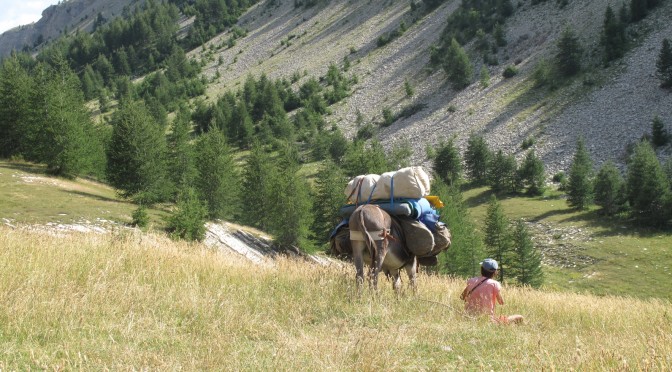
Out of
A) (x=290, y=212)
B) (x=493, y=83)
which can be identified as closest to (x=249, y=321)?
(x=290, y=212)

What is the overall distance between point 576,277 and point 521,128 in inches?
1426

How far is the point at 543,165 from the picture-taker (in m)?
63.8

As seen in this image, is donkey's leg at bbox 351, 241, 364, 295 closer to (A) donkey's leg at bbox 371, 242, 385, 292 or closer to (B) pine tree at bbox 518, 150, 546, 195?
(A) donkey's leg at bbox 371, 242, 385, 292

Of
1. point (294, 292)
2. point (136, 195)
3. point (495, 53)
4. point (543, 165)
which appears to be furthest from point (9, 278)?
point (495, 53)

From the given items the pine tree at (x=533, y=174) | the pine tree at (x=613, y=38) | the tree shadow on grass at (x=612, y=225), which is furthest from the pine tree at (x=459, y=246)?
the pine tree at (x=613, y=38)

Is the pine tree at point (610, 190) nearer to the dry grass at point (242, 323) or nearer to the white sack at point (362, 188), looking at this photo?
the dry grass at point (242, 323)

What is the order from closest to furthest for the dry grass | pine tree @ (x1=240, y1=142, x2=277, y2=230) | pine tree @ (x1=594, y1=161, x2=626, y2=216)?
the dry grass
pine tree @ (x1=240, y1=142, x2=277, y2=230)
pine tree @ (x1=594, y1=161, x2=626, y2=216)

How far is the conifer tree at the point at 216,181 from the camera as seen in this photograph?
1855 inches

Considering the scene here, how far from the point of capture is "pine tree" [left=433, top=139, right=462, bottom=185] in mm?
68750

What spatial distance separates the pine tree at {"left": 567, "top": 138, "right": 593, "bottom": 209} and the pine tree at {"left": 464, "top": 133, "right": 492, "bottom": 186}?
12.6 meters

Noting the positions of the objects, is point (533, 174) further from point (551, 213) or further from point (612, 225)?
point (612, 225)

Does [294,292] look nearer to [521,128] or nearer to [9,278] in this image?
[9,278]

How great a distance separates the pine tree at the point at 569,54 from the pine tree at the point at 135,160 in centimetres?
6777

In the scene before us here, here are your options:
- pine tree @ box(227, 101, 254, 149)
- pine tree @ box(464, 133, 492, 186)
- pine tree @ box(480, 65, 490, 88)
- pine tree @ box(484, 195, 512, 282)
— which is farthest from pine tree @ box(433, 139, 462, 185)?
pine tree @ box(227, 101, 254, 149)
